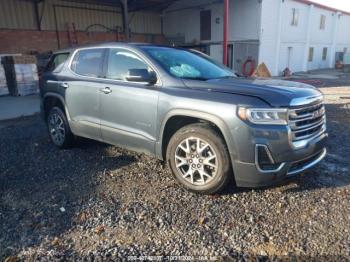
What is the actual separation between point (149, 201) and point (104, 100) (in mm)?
1644

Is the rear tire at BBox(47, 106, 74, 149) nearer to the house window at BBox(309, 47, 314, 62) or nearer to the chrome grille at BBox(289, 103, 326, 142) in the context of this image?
the chrome grille at BBox(289, 103, 326, 142)

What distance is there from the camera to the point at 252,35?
2025cm

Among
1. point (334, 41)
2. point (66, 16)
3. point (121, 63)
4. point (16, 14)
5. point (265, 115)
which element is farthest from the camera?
point (334, 41)

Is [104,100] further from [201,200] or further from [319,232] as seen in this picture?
[319,232]

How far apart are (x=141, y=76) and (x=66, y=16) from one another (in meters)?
17.3

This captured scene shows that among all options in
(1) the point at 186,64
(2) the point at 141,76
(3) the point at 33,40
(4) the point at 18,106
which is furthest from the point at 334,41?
(2) the point at 141,76

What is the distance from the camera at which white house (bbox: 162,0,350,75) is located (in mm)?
20328

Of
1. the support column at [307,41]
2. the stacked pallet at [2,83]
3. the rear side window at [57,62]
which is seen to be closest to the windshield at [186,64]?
the rear side window at [57,62]

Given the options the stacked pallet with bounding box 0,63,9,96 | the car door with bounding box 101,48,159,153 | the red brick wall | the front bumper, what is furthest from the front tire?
the red brick wall

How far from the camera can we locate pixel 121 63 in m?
4.26

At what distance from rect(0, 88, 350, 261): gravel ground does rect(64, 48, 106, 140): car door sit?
575mm

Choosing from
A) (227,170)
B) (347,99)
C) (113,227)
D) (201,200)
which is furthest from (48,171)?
(347,99)

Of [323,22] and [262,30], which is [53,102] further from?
[323,22]

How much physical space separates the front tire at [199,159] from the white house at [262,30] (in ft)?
59.6
